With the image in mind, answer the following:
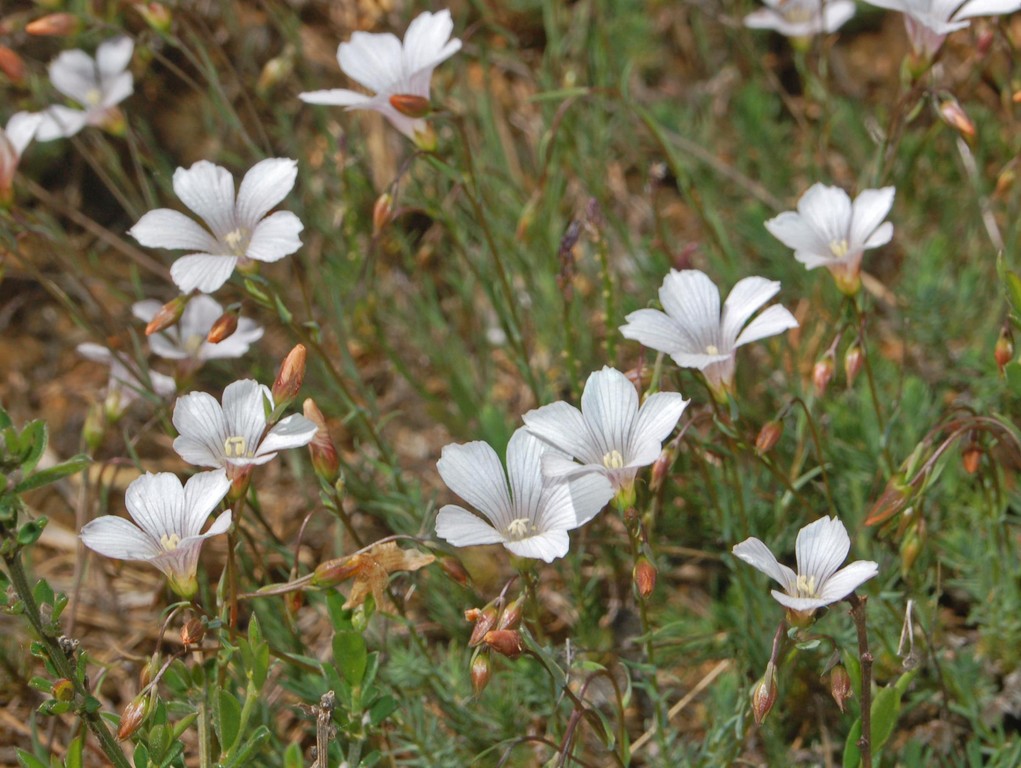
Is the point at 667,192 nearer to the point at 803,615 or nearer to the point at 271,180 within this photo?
the point at 271,180

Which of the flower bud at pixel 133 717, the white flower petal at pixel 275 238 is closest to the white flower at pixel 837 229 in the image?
the white flower petal at pixel 275 238

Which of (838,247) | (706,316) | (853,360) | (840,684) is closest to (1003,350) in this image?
(853,360)

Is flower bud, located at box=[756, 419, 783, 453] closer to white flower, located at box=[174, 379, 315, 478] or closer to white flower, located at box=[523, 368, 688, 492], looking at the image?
white flower, located at box=[523, 368, 688, 492]

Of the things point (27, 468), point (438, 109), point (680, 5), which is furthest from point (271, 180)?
point (680, 5)

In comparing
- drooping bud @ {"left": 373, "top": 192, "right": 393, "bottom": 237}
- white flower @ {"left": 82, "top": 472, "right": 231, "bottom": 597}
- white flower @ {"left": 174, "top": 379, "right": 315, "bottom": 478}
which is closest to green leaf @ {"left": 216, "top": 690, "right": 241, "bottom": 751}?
white flower @ {"left": 82, "top": 472, "right": 231, "bottom": 597}

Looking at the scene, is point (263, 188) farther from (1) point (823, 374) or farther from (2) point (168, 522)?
(1) point (823, 374)
